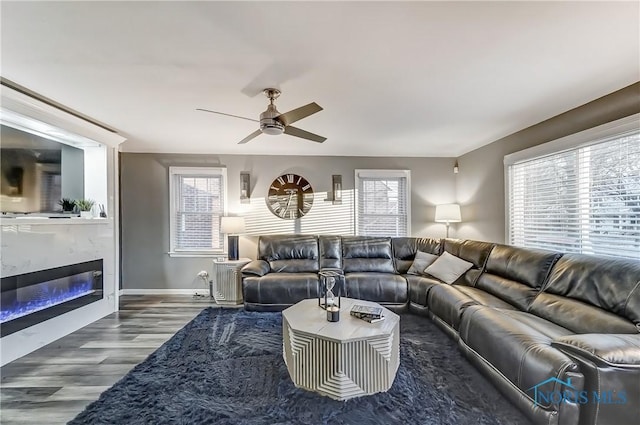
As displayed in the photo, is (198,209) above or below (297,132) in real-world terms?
below

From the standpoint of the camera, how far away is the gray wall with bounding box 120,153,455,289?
4.74 m

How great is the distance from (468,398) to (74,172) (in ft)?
15.7

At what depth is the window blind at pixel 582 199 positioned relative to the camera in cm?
238

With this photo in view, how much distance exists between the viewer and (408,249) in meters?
4.49

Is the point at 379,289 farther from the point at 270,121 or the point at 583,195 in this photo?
the point at 270,121

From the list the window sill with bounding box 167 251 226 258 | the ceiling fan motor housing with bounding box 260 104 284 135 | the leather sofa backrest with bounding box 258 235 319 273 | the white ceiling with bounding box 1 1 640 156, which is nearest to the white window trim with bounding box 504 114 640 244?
the white ceiling with bounding box 1 1 640 156

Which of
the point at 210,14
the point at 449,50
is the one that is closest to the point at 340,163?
the point at 449,50

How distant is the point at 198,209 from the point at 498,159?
4.78 meters

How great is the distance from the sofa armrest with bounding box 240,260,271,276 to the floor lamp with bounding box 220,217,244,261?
1.36 feet

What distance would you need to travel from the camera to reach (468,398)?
6.47 ft

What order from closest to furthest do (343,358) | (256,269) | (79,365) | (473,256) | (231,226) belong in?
1. (343,358)
2. (79,365)
3. (473,256)
4. (256,269)
5. (231,226)

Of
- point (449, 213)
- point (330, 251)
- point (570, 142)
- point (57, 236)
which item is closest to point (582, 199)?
point (570, 142)

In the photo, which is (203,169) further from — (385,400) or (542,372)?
(542,372)

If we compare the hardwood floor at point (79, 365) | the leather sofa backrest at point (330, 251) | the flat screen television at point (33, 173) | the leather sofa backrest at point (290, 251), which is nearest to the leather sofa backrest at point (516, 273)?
the leather sofa backrest at point (330, 251)
